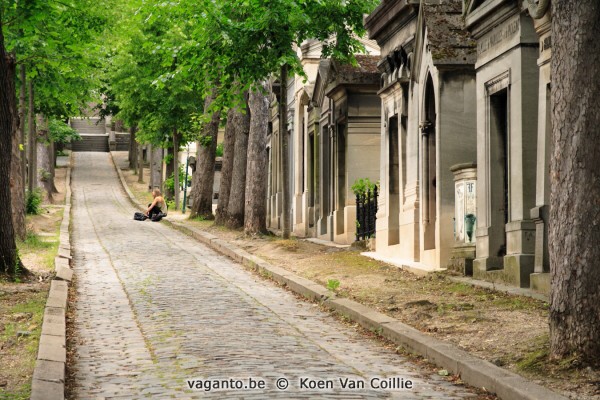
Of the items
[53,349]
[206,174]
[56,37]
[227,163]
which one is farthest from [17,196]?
[206,174]

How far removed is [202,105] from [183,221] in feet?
29.8

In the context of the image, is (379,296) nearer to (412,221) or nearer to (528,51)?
(528,51)

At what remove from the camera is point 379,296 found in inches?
566

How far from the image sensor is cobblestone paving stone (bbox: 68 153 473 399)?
8359 mm

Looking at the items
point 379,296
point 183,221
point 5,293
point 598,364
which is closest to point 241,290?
point 379,296

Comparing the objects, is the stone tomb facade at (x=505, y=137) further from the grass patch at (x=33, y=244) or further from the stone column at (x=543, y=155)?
the grass patch at (x=33, y=244)

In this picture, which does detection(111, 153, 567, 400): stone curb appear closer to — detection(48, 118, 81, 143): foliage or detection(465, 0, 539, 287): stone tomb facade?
detection(465, 0, 539, 287): stone tomb facade

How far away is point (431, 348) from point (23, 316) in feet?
15.2

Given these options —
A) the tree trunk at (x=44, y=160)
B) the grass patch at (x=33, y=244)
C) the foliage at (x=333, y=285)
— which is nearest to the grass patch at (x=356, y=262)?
the foliage at (x=333, y=285)

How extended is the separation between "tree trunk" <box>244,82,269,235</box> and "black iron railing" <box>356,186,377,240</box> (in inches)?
107

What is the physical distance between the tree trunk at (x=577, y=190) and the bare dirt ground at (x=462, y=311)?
0.28 metres

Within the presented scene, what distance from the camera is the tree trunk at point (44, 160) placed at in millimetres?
46250

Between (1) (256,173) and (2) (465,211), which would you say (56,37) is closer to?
(1) (256,173)

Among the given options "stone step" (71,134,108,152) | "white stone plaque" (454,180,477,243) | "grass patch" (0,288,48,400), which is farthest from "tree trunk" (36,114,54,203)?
"grass patch" (0,288,48,400)
